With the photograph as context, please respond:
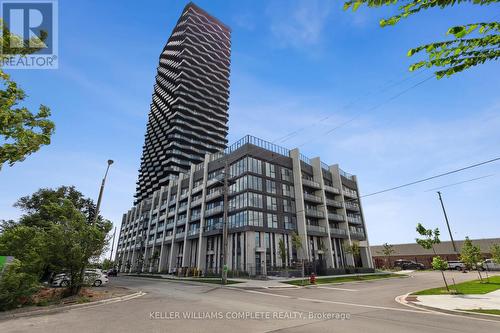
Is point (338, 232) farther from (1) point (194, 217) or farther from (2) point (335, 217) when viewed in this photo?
(1) point (194, 217)

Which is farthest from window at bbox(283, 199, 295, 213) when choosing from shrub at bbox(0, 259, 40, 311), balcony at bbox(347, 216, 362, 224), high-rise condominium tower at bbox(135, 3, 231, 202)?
high-rise condominium tower at bbox(135, 3, 231, 202)

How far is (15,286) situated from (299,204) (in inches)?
1602

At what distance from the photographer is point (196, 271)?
144ft

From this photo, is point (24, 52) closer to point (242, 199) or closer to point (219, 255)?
point (242, 199)

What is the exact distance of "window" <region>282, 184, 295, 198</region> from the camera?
48.4 m

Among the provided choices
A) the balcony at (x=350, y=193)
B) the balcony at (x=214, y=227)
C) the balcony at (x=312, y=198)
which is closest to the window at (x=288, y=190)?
the balcony at (x=312, y=198)

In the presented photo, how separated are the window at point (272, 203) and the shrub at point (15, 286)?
3436cm

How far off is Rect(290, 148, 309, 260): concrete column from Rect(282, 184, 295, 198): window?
710 mm

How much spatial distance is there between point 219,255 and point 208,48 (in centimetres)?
10780

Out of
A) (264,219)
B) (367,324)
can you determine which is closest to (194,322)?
(367,324)

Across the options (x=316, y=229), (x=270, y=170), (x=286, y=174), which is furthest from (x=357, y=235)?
(x=270, y=170)

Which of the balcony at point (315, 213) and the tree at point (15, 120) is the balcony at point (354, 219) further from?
the tree at point (15, 120)

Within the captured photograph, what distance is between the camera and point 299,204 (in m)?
47.8

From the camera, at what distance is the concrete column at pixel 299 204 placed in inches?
1722
